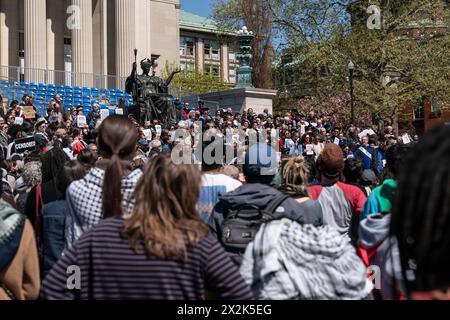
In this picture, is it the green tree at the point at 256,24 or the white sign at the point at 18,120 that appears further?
the green tree at the point at 256,24

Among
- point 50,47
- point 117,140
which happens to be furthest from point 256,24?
point 117,140

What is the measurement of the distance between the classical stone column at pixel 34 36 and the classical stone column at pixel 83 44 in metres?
1.82

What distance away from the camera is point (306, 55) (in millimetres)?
37531

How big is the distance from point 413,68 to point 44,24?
860 inches

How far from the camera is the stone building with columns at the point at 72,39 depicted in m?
41.5

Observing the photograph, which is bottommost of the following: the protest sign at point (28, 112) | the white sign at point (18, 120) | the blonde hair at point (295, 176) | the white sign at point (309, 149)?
the white sign at point (309, 149)

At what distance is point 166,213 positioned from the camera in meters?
3.41

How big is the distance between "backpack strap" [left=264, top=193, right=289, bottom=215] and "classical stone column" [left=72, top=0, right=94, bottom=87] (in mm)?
38365

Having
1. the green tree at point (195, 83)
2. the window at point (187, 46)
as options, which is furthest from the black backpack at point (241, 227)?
the window at point (187, 46)

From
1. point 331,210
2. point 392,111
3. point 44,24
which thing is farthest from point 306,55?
point 331,210

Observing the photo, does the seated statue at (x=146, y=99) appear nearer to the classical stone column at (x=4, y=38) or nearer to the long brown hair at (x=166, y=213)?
the classical stone column at (x=4, y=38)

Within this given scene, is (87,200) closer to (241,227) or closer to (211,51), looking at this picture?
(241,227)

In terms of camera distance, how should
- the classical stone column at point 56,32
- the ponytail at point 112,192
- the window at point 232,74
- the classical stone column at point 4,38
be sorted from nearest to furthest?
the ponytail at point 112,192
the classical stone column at point 4,38
the classical stone column at point 56,32
the window at point 232,74

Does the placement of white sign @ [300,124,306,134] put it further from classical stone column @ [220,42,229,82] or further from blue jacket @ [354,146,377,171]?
classical stone column @ [220,42,229,82]
